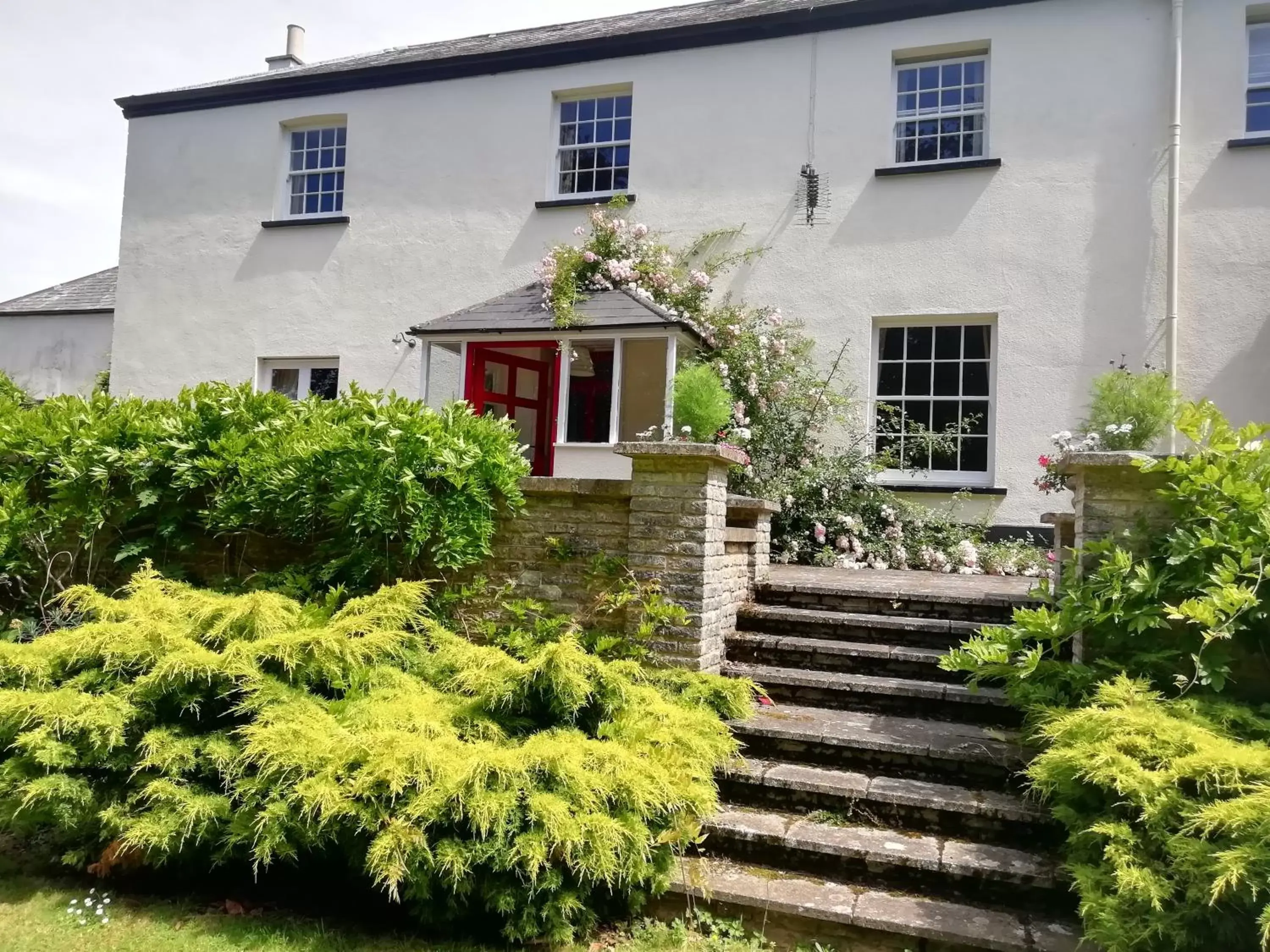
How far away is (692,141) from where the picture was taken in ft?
33.6

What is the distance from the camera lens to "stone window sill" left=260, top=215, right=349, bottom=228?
38.3 feet

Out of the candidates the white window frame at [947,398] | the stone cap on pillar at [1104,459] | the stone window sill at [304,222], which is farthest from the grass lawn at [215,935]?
the stone window sill at [304,222]

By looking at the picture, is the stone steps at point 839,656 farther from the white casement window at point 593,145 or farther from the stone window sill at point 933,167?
the white casement window at point 593,145

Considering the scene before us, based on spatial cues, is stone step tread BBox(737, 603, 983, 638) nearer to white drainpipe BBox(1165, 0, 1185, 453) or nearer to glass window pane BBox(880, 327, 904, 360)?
glass window pane BBox(880, 327, 904, 360)

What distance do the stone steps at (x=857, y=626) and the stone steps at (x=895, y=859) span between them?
64.5 inches

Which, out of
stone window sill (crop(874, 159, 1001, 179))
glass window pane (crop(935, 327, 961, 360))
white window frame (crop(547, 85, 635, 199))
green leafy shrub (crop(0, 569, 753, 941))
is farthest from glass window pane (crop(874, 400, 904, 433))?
green leafy shrub (crop(0, 569, 753, 941))

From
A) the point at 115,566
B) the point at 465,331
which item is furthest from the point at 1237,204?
the point at 115,566

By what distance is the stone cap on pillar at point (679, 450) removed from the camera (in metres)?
4.62

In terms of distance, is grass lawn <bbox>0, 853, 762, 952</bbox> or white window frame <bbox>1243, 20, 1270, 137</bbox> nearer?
grass lawn <bbox>0, 853, 762, 952</bbox>

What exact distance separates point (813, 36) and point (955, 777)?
28.9 feet

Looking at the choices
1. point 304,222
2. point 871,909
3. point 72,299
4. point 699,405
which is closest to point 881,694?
point 871,909

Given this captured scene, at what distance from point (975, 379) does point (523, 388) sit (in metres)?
5.79

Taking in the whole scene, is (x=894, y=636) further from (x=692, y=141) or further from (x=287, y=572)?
(x=692, y=141)

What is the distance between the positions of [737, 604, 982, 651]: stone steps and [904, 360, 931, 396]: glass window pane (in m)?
4.56
